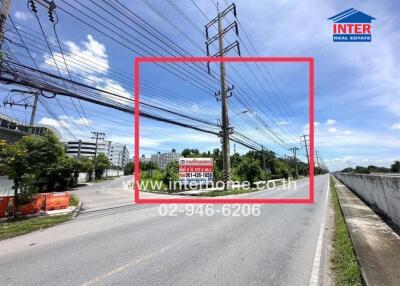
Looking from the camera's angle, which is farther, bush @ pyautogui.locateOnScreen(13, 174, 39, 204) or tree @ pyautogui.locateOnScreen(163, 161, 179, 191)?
tree @ pyautogui.locateOnScreen(163, 161, 179, 191)

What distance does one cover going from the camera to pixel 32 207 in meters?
15.4

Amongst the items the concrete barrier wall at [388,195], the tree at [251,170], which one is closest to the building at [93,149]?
the tree at [251,170]

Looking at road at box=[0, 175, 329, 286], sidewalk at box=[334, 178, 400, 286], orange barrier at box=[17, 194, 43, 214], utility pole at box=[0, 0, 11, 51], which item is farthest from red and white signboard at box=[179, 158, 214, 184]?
utility pole at box=[0, 0, 11, 51]

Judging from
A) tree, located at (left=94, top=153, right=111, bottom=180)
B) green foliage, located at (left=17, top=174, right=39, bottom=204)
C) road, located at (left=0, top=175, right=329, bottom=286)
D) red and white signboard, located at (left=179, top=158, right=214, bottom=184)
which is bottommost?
road, located at (left=0, top=175, right=329, bottom=286)

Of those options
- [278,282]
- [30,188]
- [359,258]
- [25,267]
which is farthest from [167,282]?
[30,188]

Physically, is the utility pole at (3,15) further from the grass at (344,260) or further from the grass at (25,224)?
the grass at (344,260)

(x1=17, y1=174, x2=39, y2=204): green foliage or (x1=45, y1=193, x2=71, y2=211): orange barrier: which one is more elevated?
(x1=17, y1=174, x2=39, y2=204): green foliage

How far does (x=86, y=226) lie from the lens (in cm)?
1162

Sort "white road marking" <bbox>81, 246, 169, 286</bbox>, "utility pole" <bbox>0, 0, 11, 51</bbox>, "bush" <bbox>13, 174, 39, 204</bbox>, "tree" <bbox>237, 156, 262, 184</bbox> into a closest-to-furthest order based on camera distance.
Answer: "white road marking" <bbox>81, 246, 169, 286</bbox>, "utility pole" <bbox>0, 0, 11, 51</bbox>, "bush" <bbox>13, 174, 39, 204</bbox>, "tree" <bbox>237, 156, 262, 184</bbox>

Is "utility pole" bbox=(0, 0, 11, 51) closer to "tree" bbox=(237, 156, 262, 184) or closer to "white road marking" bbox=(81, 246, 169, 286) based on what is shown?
"white road marking" bbox=(81, 246, 169, 286)

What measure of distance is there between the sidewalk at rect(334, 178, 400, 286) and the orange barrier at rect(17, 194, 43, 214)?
595 inches

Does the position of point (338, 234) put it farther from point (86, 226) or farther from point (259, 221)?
point (86, 226)

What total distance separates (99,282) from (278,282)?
3447mm

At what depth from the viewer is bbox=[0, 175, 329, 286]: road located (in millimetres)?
5801
